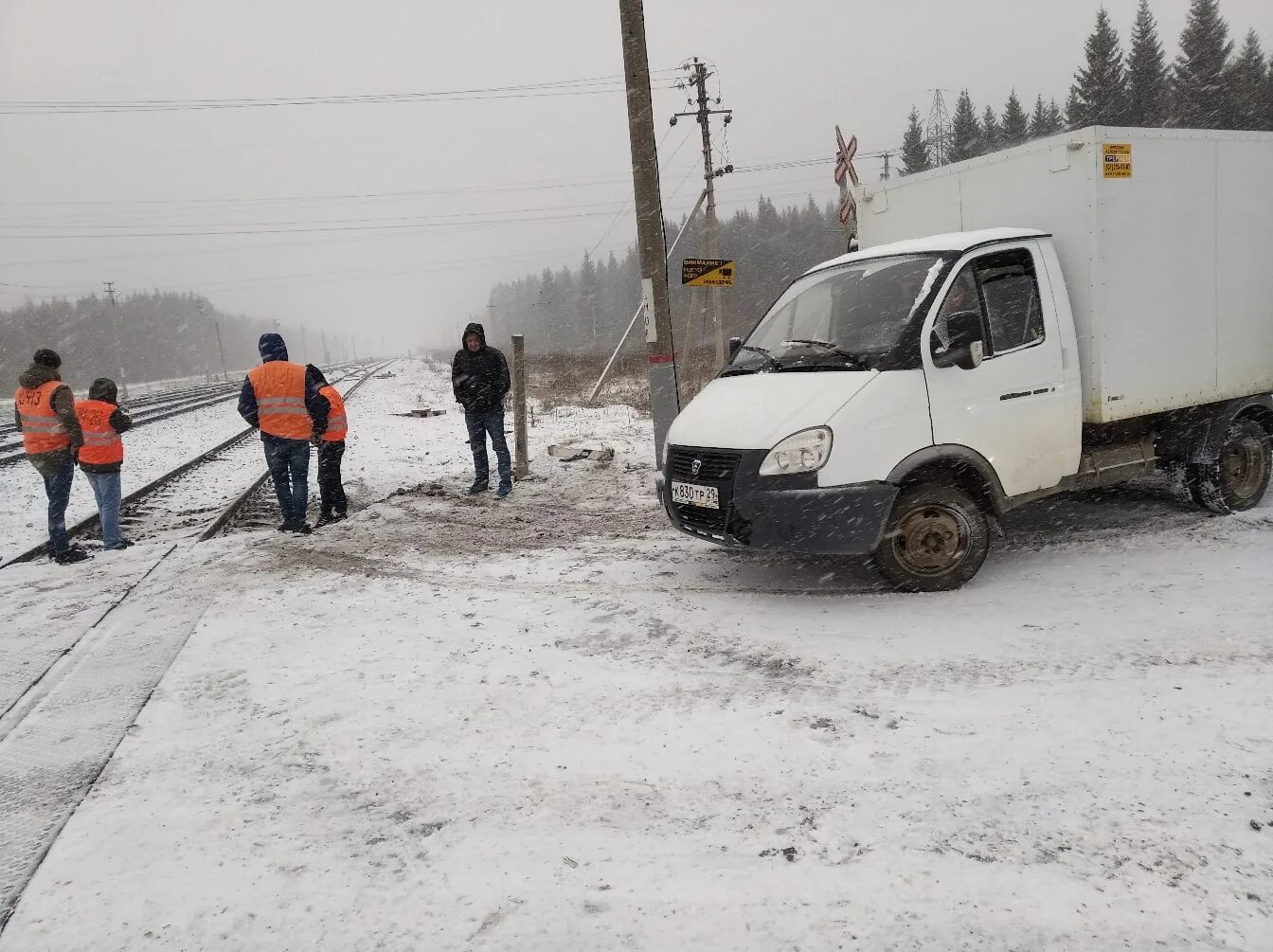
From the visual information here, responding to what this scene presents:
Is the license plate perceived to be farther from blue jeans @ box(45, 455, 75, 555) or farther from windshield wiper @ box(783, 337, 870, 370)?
blue jeans @ box(45, 455, 75, 555)

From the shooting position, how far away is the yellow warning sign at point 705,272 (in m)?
9.09

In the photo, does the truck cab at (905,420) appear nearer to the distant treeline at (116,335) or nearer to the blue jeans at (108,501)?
the blue jeans at (108,501)

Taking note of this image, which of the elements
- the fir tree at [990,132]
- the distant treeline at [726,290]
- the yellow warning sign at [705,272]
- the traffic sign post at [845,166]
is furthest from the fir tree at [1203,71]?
the yellow warning sign at [705,272]

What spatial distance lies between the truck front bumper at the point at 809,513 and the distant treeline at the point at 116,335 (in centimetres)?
8530

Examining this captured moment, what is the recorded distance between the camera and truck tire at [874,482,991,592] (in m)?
4.73

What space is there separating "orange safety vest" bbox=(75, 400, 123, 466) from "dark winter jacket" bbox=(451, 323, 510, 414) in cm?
331

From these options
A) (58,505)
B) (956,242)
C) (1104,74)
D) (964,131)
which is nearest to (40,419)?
(58,505)

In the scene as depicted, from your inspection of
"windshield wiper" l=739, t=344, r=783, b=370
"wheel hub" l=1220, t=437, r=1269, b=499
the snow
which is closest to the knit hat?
"windshield wiper" l=739, t=344, r=783, b=370

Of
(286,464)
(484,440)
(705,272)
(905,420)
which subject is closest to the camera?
(905,420)

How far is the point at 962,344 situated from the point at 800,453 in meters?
1.26

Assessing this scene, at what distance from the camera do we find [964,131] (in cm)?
6234

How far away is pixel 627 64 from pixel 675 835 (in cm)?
877

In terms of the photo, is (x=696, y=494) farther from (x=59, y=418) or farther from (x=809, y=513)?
(x=59, y=418)

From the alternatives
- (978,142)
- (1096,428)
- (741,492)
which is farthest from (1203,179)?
(978,142)
